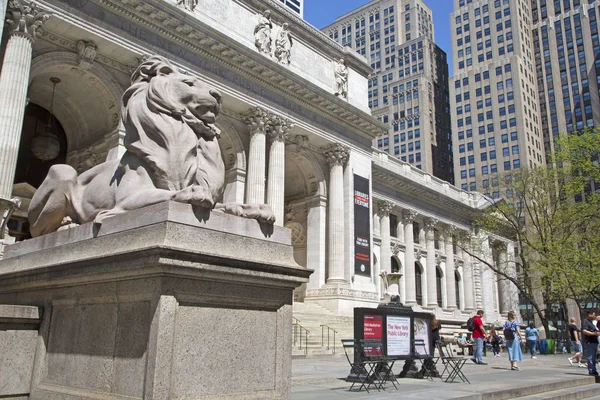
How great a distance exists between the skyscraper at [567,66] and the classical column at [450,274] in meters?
59.3

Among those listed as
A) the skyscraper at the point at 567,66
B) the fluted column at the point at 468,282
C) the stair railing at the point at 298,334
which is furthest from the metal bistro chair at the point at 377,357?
the skyscraper at the point at 567,66

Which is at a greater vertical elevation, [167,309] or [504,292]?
[504,292]

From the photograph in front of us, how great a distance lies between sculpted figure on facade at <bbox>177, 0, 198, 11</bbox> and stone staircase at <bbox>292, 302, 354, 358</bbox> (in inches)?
612

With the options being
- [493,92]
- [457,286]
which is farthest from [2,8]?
[493,92]

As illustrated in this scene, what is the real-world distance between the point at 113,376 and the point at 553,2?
12772 centimetres

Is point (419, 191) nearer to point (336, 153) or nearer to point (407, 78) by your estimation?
point (336, 153)

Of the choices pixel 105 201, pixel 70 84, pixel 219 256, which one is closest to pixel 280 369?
pixel 219 256

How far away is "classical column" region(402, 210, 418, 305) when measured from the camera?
44.2m

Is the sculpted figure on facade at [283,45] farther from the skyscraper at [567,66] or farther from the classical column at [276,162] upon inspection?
the skyscraper at [567,66]

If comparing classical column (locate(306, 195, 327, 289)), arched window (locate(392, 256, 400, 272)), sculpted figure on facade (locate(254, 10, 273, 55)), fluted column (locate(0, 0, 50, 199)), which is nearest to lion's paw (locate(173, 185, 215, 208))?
fluted column (locate(0, 0, 50, 199))

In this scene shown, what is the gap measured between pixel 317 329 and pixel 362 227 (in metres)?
10.2

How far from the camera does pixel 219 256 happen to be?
4.02 metres

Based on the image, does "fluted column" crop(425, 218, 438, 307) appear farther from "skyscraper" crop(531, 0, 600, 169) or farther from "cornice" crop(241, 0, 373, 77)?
"skyscraper" crop(531, 0, 600, 169)

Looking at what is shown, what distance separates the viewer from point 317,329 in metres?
24.0
